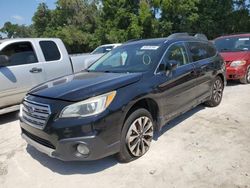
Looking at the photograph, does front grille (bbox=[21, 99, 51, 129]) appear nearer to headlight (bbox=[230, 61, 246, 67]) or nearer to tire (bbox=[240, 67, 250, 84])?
headlight (bbox=[230, 61, 246, 67])

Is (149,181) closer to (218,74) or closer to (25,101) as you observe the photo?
(25,101)

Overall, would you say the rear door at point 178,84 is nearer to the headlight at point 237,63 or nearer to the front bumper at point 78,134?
the front bumper at point 78,134

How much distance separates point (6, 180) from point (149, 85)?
7.66ft

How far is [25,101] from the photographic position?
4.04m

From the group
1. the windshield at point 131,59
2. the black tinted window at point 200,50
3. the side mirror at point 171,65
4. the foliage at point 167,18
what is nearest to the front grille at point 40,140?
the windshield at point 131,59

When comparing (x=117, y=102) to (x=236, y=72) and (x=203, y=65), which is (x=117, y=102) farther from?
(x=236, y=72)

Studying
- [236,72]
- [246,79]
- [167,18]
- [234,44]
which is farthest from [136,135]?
[167,18]

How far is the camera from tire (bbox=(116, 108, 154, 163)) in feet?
12.5

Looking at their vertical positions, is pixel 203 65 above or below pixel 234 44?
above

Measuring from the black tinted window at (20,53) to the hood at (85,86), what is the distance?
250cm

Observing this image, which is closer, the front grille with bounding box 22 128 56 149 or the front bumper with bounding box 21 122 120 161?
the front bumper with bounding box 21 122 120 161

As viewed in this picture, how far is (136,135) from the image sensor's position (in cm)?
397

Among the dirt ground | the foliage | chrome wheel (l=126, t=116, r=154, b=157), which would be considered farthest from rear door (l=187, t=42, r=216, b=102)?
the foliage

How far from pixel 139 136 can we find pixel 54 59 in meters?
3.86
